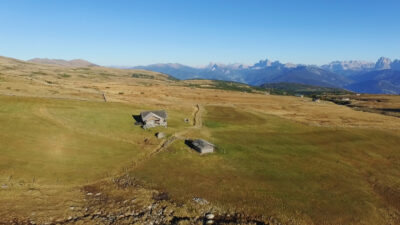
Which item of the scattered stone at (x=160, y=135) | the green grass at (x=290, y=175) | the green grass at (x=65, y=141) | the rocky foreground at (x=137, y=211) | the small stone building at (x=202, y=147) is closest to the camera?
the rocky foreground at (x=137, y=211)

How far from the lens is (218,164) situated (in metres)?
53.1

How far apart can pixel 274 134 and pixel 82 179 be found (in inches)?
2434

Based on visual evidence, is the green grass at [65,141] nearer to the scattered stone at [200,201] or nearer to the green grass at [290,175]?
the green grass at [290,175]

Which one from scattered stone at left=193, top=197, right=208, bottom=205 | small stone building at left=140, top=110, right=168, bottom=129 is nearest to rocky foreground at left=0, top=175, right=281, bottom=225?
scattered stone at left=193, top=197, right=208, bottom=205

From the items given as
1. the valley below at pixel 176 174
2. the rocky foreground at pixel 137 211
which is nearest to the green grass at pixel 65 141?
the valley below at pixel 176 174

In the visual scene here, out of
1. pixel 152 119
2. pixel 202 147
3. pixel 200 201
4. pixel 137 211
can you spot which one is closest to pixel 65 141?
pixel 152 119

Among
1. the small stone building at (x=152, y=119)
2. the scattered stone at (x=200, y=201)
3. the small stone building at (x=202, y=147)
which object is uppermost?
the small stone building at (x=152, y=119)

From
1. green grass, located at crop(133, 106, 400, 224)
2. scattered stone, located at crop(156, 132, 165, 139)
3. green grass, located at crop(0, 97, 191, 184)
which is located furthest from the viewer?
scattered stone, located at crop(156, 132, 165, 139)

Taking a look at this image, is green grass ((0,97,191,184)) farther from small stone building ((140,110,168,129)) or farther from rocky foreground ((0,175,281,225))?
rocky foreground ((0,175,281,225))

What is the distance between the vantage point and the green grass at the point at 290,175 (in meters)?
37.7

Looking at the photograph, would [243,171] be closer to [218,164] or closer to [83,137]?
[218,164]

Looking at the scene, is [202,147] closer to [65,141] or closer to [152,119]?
[152,119]

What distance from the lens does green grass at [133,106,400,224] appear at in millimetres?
37719

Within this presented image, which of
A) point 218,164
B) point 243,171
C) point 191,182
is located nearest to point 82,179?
point 191,182
